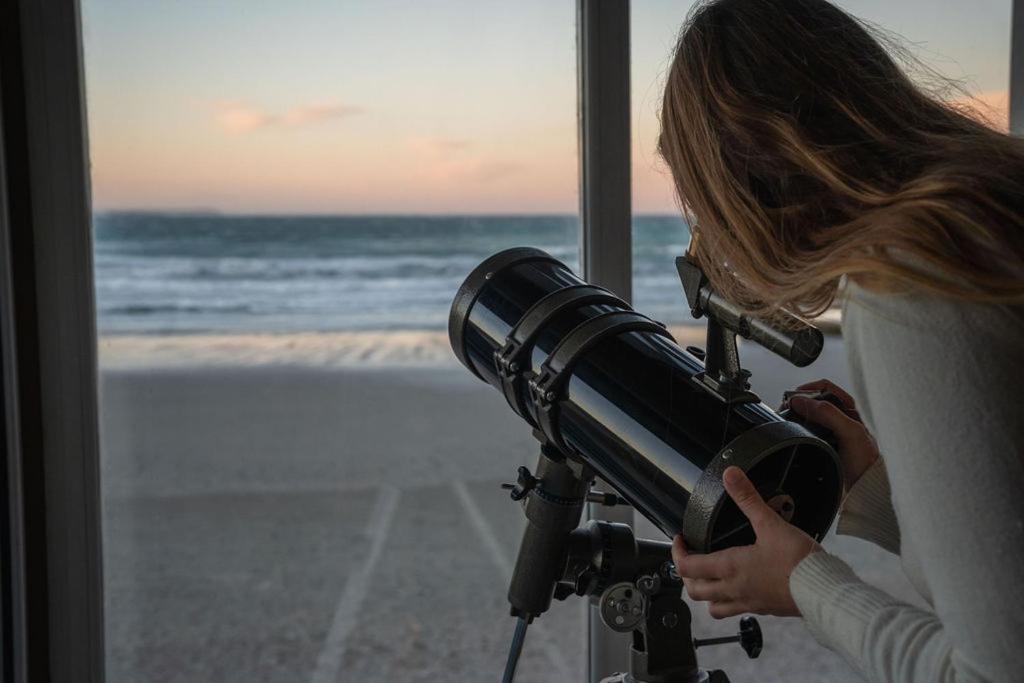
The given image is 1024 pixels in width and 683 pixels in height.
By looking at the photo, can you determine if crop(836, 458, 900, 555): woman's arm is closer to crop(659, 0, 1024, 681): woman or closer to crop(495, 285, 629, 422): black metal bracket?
crop(659, 0, 1024, 681): woman

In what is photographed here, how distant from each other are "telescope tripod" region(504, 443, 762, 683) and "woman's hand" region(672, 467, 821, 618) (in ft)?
0.92

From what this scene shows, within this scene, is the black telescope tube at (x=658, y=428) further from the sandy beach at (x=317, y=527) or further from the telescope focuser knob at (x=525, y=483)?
the sandy beach at (x=317, y=527)

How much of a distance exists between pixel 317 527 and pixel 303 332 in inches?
17.3

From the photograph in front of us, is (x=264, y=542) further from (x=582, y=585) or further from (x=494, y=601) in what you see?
(x=582, y=585)

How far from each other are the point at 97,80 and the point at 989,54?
5.57ft

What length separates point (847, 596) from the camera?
2.59 feet

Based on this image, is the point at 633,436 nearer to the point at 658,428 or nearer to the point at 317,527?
the point at 658,428

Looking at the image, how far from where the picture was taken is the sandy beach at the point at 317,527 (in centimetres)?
172

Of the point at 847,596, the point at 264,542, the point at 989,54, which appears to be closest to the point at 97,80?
the point at 264,542

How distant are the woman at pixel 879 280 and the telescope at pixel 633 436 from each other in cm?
5

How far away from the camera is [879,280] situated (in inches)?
27.5

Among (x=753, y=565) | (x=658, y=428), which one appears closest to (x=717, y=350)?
(x=658, y=428)

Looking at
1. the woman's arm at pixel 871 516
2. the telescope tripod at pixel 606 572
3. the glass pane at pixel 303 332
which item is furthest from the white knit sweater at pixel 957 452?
the glass pane at pixel 303 332

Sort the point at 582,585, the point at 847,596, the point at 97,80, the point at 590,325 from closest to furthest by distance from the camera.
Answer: the point at 847,596
the point at 590,325
the point at 582,585
the point at 97,80
